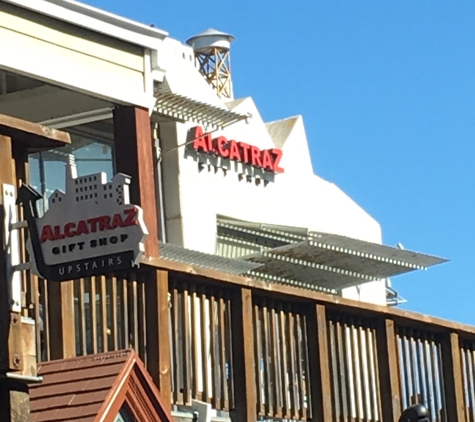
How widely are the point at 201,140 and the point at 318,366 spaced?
26.5 ft

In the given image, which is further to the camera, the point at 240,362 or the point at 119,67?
the point at 119,67

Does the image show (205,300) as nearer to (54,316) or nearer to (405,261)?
(54,316)

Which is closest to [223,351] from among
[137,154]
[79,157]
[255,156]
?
[137,154]

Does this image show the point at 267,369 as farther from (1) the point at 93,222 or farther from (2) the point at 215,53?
(2) the point at 215,53

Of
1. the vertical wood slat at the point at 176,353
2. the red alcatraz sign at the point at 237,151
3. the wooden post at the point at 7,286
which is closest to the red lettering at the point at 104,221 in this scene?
the wooden post at the point at 7,286

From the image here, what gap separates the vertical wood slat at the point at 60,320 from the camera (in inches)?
503

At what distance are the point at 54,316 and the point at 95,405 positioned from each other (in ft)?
3.91

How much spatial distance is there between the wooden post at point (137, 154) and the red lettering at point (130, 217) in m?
6.30

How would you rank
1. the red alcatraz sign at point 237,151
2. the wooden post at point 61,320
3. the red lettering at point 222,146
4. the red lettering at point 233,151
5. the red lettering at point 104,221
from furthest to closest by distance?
the red lettering at point 233,151 → the red lettering at point 222,146 → the red alcatraz sign at point 237,151 → the wooden post at point 61,320 → the red lettering at point 104,221

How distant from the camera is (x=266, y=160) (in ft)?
80.2

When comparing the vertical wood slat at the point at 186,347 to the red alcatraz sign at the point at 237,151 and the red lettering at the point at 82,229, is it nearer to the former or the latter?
the red lettering at the point at 82,229

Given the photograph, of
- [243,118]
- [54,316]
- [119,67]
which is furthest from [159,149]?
[54,316]

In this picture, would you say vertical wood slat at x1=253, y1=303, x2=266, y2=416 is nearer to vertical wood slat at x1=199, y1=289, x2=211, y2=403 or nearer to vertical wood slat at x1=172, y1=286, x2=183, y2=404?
vertical wood slat at x1=199, y1=289, x2=211, y2=403

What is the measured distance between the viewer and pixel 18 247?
11.5 metres
